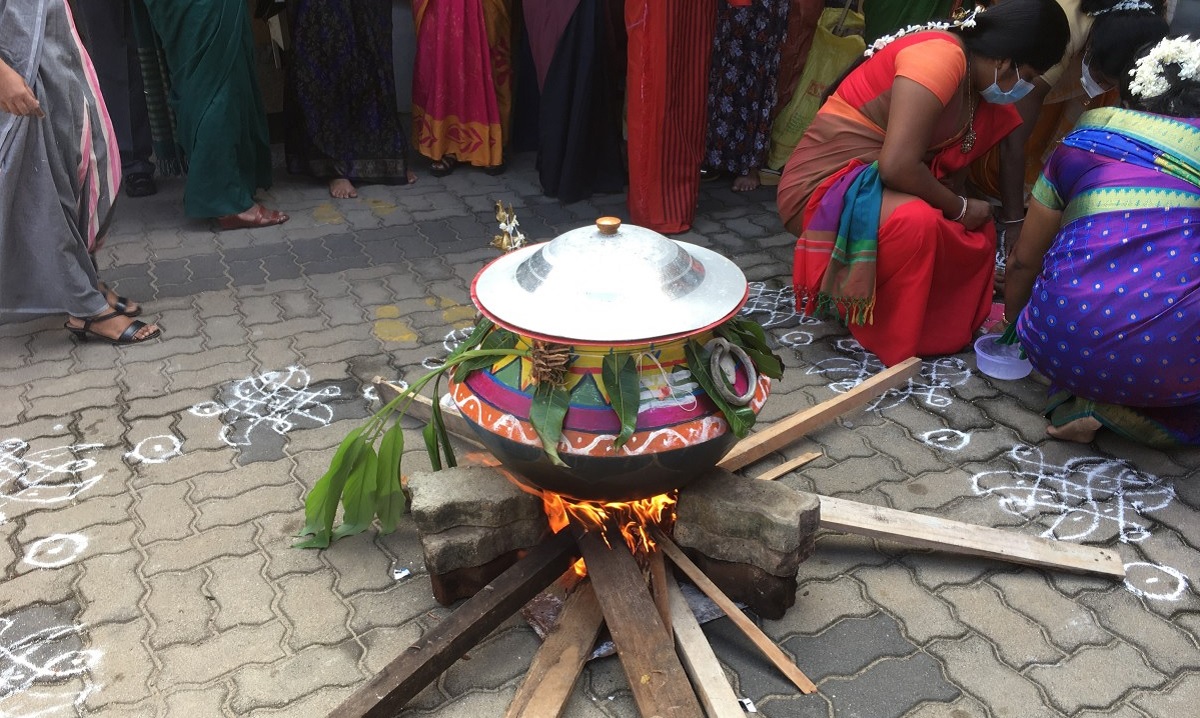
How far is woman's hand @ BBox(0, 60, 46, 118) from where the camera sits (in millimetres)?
3037

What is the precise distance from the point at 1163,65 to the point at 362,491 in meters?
2.61

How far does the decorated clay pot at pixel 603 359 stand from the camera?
6.86 ft

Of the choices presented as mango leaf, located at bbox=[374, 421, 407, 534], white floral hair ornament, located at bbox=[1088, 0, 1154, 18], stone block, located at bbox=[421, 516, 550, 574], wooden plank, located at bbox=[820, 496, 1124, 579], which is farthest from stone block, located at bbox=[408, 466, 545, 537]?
white floral hair ornament, located at bbox=[1088, 0, 1154, 18]

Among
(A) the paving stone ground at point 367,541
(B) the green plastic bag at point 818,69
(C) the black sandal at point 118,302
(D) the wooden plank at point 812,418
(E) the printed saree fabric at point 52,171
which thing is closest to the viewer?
(A) the paving stone ground at point 367,541

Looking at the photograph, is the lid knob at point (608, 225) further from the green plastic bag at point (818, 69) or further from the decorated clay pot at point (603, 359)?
the green plastic bag at point (818, 69)

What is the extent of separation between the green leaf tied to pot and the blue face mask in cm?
163

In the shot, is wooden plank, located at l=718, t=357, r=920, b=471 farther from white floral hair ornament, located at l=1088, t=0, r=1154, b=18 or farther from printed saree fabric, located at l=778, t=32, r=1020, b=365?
white floral hair ornament, located at l=1088, t=0, r=1154, b=18

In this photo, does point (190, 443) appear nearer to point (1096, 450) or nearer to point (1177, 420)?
point (1096, 450)

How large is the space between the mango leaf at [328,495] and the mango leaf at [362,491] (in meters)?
0.02

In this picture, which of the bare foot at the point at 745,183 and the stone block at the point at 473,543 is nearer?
the stone block at the point at 473,543

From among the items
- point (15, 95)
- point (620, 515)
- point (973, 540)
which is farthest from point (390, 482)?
point (15, 95)

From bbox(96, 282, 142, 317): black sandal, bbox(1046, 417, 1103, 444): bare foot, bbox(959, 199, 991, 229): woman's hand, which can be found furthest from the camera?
bbox(96, 282, 142, 317): black sandal

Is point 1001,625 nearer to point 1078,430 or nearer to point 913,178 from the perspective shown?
point 1078,430

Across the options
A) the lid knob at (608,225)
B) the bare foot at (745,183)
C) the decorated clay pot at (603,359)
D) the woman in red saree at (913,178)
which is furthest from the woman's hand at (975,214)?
the lid knob at (608,225)
